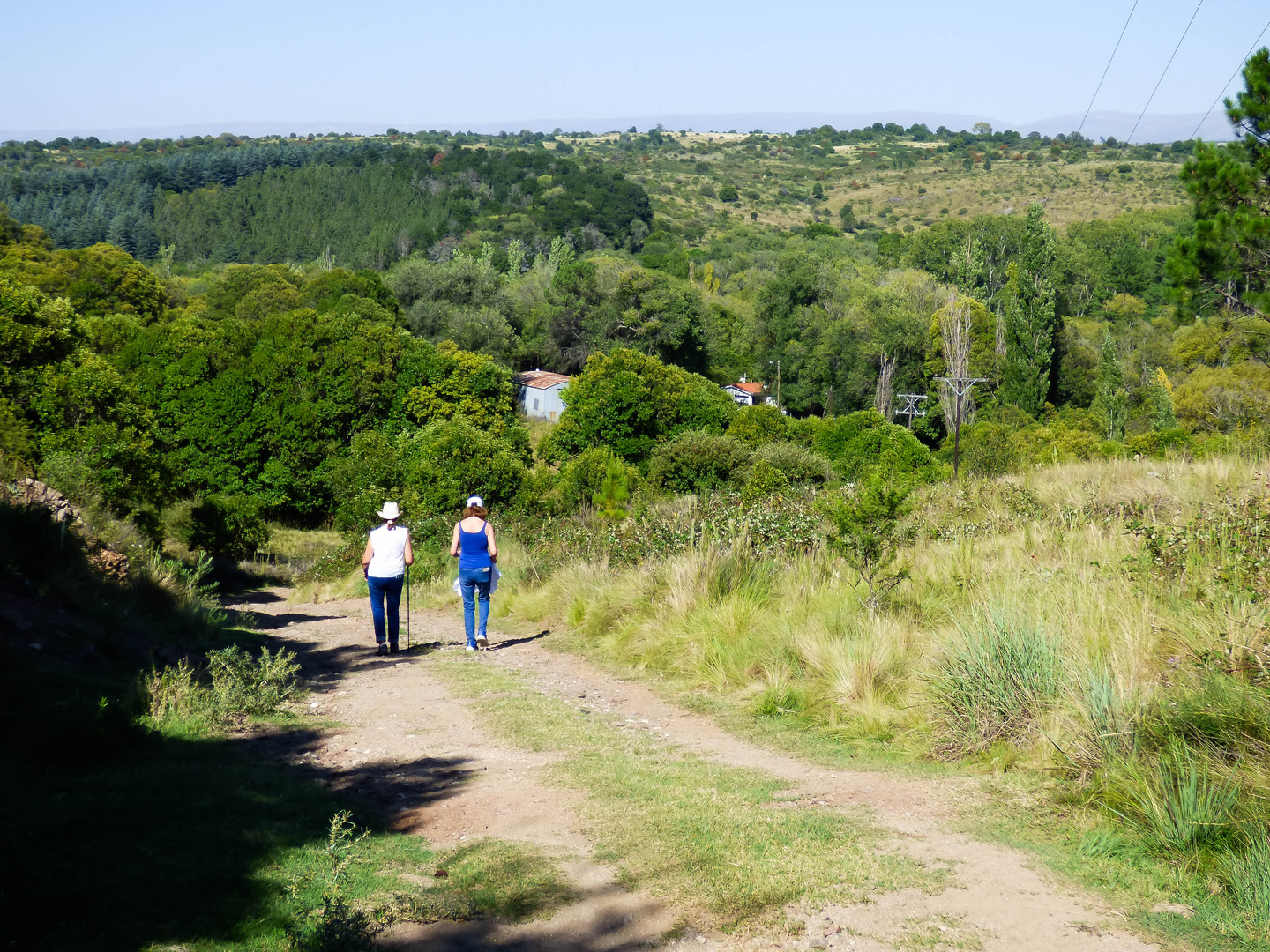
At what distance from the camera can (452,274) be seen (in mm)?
74938

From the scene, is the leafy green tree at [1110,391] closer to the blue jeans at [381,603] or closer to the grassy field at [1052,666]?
the grassy field at [1052,666]

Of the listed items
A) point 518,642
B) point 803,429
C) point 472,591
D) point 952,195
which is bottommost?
point 803,429

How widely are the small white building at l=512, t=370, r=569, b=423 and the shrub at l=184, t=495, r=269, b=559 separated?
137ft

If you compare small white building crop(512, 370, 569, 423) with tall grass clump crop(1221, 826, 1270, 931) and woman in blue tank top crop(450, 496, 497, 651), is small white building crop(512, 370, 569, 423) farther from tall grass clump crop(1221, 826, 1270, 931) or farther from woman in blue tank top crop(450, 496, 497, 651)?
tall grass clump crop(1221, 826, 1270, 931)

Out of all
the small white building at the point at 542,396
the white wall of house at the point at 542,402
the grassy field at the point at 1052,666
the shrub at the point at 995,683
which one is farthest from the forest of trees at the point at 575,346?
the shrub at the point at 995,683

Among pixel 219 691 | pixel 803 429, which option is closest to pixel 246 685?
pixel 219 691

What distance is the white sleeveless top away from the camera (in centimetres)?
949

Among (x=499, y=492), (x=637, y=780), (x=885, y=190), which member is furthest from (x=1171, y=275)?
(x=885, y=190)

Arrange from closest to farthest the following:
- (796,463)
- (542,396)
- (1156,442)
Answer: (1156,442) → (796,463) → (542,396)

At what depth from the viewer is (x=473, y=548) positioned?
9.77 m

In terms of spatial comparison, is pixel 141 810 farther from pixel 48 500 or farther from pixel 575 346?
pixel 575 346

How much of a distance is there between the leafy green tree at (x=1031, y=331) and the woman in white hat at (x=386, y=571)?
199 ft

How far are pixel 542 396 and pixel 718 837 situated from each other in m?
67.9

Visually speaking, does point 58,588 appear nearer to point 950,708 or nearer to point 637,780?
point 637,780
